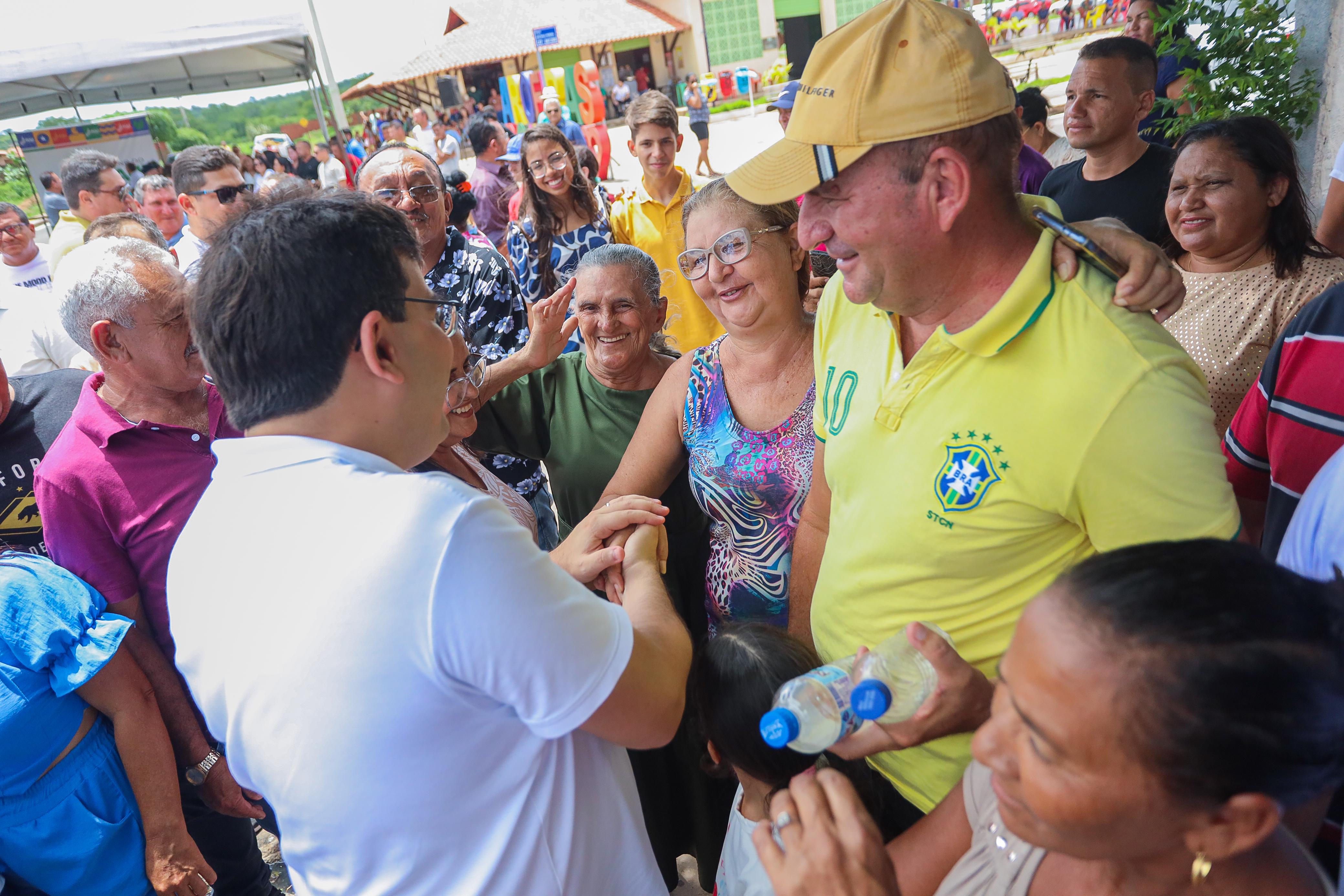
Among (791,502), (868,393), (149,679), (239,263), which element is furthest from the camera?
(149,679)

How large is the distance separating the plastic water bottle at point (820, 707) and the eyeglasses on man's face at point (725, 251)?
46.9 inches

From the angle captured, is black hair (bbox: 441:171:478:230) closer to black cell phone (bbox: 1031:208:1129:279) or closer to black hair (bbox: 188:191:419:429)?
black hair (bbox: 188:191:419:429)

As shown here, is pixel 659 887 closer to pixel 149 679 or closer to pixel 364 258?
pixel 364 258

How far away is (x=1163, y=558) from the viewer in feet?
2.88

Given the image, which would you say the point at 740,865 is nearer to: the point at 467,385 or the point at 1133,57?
the point at 467,385

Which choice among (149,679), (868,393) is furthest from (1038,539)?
(149,679)

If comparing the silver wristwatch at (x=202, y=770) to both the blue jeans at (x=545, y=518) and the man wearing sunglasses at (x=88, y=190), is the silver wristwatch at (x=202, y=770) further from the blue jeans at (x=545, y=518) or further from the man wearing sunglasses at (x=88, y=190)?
the man wearing sunglasses at (x=88, y=190)

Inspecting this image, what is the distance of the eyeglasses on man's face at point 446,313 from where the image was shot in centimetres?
122

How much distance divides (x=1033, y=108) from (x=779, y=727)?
6070 millimetres

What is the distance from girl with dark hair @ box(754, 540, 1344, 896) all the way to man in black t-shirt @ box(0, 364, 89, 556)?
9.18 feet

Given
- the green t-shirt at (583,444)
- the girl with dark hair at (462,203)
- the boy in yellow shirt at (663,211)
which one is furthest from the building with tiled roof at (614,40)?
the green t-shirt at (583,444)

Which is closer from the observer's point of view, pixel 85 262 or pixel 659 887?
pixel 659 887

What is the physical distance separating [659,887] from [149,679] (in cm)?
→ 168

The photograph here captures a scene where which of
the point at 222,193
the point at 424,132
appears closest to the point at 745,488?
the point at 222,193
